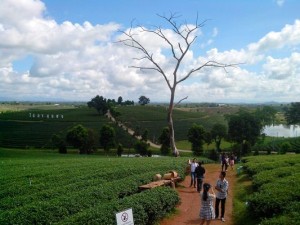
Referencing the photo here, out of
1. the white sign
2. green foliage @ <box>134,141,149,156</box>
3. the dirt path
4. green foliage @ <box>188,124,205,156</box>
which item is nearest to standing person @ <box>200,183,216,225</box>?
the dirt path

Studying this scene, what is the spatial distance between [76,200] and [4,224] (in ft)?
11.2

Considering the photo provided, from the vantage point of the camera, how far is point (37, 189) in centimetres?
1972

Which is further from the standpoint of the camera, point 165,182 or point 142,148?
point 142,148

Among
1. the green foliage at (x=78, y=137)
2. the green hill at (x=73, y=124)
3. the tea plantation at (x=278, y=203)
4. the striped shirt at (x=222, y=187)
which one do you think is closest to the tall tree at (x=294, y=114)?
the green hill at (x=73, y=124)

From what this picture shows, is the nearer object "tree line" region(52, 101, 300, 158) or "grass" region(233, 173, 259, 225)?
"grass" region(233, 173, 259, 225)

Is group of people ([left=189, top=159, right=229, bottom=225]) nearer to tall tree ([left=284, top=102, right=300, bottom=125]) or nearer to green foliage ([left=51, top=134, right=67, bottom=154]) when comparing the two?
green foliage ([left=51, top=134, right=67, bottom=154])

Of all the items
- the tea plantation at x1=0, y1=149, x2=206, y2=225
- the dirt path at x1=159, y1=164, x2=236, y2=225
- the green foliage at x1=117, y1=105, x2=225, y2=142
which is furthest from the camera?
the green foliage at x1=117, y1=105, x2=225, y2=142

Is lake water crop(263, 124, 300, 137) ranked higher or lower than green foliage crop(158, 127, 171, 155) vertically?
lower

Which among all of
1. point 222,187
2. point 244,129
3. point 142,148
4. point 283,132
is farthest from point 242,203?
point 283,132

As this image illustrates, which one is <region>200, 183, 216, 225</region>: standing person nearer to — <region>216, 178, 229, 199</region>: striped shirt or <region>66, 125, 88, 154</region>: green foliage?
<region>216, 178, 229, 199</region>: striped shirt

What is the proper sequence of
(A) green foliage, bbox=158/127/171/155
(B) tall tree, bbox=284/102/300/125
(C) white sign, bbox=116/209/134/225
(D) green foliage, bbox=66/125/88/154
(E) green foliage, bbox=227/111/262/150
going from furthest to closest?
(B) tall tree, bbox=284/102/300/125, (D) green foliage, bbox=66/125/88/154, (E) green foliage, bbox=227/111/262/150, (A) green foliage, bbox=158/127/171/155, (C) white sign, bbox=116/209/134/225

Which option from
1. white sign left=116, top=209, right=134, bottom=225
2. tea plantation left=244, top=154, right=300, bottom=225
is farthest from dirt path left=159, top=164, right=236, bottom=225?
white sign left=116, top=209, right=134, bottom=225

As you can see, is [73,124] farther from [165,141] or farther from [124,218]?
[124,218]

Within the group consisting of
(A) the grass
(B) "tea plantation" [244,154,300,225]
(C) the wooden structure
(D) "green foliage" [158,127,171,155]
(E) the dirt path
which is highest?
(B) "tea plantation" [244,154,300,225]
